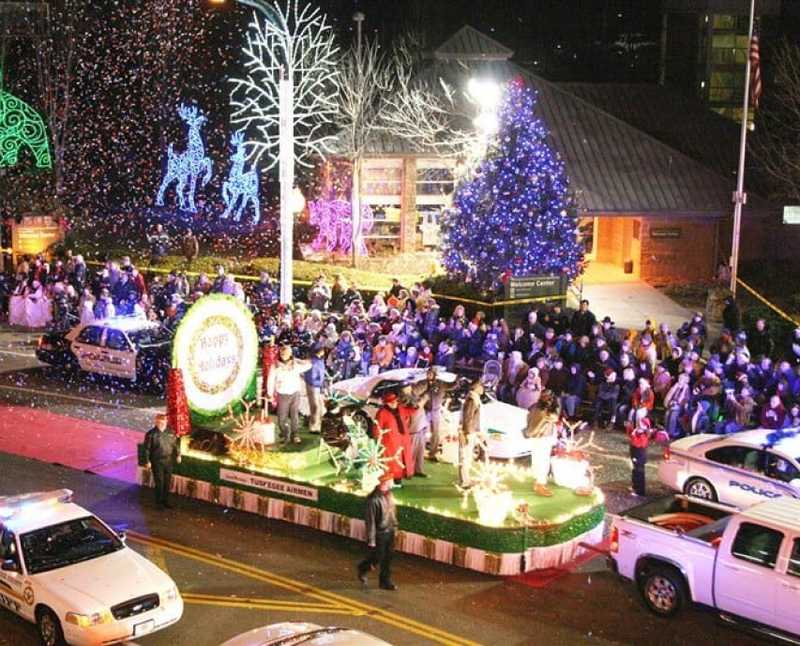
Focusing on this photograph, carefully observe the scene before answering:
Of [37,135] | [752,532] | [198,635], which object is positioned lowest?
[198,635]

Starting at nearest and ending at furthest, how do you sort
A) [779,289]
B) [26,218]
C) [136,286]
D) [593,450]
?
1. [593,450]
2. [136,286]
3. [779,289]
4. [26,218]

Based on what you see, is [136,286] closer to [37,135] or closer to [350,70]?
[350,70]

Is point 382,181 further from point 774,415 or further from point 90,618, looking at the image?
point 90,618

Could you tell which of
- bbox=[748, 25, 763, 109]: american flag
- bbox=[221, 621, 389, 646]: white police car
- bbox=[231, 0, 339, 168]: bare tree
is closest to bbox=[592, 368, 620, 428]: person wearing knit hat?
bbox=[748, 25, 763, 109]: american flag

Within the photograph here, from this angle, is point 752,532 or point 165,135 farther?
point 165,135

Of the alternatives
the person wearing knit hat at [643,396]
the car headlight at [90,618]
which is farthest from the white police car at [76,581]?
the person wearing knit hat at [643,396]

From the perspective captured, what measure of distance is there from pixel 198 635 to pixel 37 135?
109 feet

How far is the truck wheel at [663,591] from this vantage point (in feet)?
43.5

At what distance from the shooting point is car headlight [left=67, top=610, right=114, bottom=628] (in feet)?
39.5

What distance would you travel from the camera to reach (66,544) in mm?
13391

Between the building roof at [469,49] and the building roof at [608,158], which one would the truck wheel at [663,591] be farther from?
the building roof at [469,49]

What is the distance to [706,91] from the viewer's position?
157ft

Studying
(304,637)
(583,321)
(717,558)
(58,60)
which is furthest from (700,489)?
(58,60)

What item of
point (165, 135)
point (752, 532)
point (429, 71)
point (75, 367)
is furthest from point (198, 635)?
point (165, 135)
